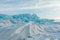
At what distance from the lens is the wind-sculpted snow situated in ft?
7.38

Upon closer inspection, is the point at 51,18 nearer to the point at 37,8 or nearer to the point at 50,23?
the point at 50,23

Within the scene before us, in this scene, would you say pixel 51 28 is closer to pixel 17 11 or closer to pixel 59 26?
pixel 59 26

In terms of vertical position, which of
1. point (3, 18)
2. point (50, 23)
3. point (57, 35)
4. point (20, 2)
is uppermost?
point (20, 2)

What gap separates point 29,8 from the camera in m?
2.32

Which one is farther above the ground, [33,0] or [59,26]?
[33,0]

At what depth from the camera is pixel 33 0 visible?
7.67 feet

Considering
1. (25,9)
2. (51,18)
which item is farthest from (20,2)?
(51,18)

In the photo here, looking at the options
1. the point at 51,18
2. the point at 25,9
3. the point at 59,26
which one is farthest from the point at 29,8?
the point at 59,26

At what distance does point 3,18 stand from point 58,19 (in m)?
0.85

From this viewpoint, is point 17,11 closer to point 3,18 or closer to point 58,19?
point 3,18

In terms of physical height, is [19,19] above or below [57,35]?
above

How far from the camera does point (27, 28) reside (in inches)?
89.8

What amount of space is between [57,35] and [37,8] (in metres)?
0.52

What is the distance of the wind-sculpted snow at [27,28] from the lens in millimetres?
2248
